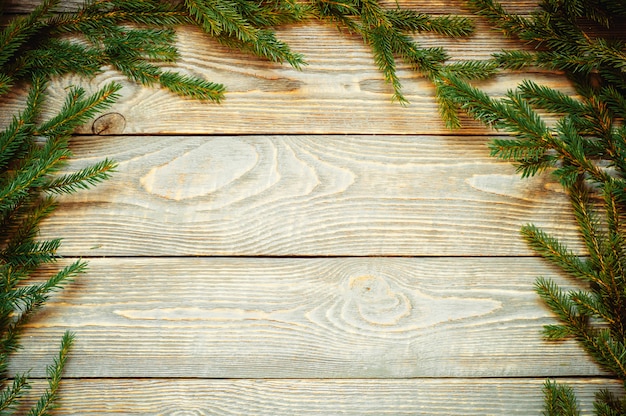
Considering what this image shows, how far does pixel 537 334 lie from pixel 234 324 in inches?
19.4

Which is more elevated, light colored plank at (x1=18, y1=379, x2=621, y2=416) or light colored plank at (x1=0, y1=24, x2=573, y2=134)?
light colored plank at (x1=0, y1=24, x2=573, y2=134)

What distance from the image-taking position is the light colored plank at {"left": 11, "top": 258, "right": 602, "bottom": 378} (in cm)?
71

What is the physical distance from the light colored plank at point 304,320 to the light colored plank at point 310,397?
0.05 feet

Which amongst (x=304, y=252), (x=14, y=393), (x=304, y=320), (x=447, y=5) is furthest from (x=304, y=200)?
(x=14, y=393)

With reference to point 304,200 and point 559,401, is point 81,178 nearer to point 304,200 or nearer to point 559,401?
point 304,200

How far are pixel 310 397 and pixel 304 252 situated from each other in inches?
9.1

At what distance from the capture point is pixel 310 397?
71 cm

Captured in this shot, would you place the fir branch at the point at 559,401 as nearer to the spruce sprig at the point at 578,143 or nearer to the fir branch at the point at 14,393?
the spruce sprig at the point at 578,143

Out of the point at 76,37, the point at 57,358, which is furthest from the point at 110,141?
the point at 57,358

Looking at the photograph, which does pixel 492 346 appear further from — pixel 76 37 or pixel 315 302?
pixel 76 37

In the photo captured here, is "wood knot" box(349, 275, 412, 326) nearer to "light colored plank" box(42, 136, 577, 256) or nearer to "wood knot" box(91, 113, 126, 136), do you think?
"light colored plank" box(42, 136, 577, 256)

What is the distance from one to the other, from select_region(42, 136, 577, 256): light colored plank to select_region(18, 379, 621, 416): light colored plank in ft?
0.68

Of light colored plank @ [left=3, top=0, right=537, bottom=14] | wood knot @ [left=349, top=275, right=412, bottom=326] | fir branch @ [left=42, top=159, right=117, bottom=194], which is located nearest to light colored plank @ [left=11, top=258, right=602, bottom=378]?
wood knot @ [left=349, top=275, right=412, bottom=326]

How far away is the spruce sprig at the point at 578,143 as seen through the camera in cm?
68
